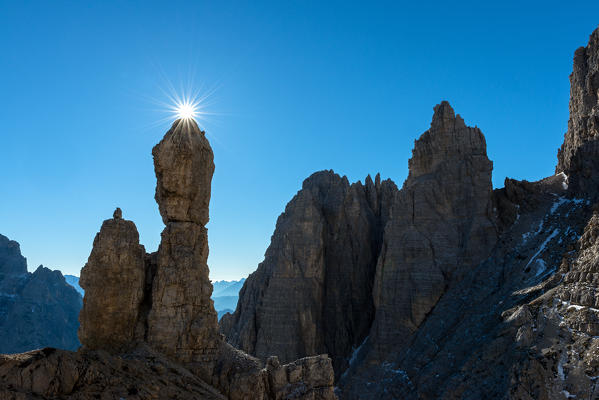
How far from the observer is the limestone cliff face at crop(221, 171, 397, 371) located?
84750 mm

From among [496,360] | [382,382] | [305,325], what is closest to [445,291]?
[382,382]

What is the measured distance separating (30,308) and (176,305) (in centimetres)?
17252

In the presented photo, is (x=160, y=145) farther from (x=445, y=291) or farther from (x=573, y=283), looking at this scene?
(x=445, y=291)

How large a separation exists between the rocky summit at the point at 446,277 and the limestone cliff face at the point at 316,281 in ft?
0.83

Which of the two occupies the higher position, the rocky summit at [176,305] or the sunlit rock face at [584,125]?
the sunlit rock face at [584,125]

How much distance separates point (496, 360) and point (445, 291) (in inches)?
865

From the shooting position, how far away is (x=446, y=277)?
240 feet

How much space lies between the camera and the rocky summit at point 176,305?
31.8 m

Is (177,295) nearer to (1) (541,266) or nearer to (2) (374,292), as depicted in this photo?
(1) (541,266)

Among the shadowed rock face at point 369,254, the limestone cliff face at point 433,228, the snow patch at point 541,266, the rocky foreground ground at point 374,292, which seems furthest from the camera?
the shadowed rock face at point 369,254

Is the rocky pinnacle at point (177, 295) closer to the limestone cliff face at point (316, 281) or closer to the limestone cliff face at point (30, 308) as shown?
the limestone cliff face at point (316, 281)

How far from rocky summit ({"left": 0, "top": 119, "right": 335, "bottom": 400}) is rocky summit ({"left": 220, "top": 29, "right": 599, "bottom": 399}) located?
84.4ft

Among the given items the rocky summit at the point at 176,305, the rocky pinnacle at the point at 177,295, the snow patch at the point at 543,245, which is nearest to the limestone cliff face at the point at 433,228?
the snow patch at the point at 543,245

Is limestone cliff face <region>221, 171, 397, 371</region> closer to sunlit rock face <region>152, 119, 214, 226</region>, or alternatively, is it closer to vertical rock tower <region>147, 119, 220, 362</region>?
vertical rock tower <region>147, 119, 220, 362</region>
